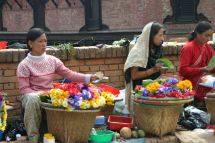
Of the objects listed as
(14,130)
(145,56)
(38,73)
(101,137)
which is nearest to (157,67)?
(145,56)

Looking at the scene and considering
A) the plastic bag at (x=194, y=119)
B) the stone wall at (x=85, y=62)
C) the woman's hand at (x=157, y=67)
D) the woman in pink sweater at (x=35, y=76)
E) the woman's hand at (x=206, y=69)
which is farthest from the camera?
the stone wall at (x=85, y=62)

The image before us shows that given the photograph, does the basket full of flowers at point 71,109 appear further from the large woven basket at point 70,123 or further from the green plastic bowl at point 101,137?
the green plastic bowl at point 101,137

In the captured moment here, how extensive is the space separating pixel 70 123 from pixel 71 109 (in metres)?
0.18

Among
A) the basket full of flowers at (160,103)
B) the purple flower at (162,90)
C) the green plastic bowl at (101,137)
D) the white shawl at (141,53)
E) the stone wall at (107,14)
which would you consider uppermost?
the stone wall at (107,14)

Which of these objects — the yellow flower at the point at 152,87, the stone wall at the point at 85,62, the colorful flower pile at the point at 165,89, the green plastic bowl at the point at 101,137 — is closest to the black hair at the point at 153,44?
the colorful flower pile at the point at 165,89

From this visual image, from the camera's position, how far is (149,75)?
5.05 m

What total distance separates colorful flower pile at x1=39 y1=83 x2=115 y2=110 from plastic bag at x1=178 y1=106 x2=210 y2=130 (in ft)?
4.32

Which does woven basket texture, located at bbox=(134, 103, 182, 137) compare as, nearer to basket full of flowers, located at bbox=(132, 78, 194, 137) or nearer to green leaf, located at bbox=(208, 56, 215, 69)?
basket full of flowers, located at bbox=(132, 78, 194, 137)

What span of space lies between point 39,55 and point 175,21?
13.2 m

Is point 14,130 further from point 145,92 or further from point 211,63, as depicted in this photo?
point 211,63

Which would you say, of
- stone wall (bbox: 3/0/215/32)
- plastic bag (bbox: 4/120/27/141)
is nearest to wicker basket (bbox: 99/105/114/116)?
plastic bag (bbox: 4/120/27/141)

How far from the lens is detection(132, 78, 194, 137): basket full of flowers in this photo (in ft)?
14.9

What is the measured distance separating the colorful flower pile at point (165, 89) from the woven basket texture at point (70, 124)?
64 centimetres

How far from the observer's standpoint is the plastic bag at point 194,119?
16.8ft
